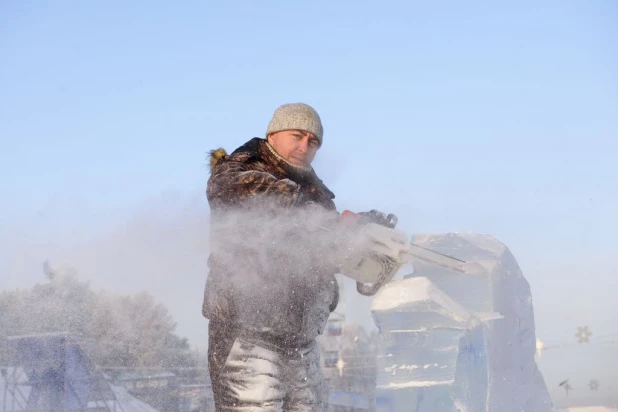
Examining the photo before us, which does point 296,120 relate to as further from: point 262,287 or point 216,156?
point 262,287

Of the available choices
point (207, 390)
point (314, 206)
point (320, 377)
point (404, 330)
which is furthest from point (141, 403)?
point (314, 206)

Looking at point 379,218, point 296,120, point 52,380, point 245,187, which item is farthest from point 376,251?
point 52,380

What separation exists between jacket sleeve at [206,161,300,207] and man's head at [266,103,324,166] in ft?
1.03

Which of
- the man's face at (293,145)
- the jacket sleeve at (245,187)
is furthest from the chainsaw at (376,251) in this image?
the man's face at (293,145)

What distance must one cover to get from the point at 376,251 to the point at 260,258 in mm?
437

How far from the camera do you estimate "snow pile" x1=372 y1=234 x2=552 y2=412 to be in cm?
649

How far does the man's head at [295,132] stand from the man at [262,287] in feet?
0.51

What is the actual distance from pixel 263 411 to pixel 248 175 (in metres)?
0.85

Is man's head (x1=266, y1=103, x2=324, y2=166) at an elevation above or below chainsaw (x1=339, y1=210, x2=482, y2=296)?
above

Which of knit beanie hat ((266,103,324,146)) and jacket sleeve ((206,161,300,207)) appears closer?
jacket sleeve ((206,161,300,207))

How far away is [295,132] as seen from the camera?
2.84m

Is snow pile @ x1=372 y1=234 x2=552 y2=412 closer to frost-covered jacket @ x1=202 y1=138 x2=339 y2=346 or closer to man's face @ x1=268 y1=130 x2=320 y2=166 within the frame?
man's face @ x1=268 y1=130 x2=320 y2=166

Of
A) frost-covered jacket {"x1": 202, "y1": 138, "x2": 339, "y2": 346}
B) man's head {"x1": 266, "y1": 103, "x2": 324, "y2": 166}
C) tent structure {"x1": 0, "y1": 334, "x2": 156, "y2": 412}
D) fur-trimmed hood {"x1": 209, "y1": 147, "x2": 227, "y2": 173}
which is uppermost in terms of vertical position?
man's head {"x1": 266, "y1": 103, "x2": 324, "y2": 166}

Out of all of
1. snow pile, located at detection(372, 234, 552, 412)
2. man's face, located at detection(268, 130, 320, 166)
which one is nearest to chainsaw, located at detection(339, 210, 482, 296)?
man's face, located at detection(268, 130, 320, 166)
